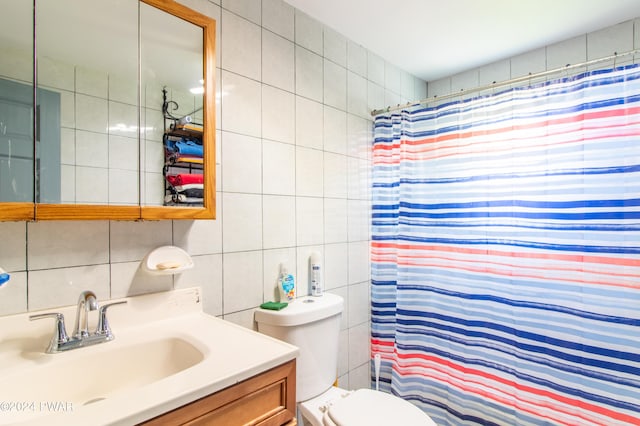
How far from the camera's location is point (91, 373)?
0.96 meters

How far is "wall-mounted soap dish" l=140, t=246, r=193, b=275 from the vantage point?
3.79 ft

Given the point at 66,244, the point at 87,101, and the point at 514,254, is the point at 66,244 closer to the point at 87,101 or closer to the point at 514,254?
the point at 87,101

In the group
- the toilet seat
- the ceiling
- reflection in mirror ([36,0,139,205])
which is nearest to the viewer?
reflection in mirror ([36,0,139,205])

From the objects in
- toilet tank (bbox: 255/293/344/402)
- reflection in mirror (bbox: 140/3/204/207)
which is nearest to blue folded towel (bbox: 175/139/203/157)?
reflection in mirror (bbox: 140/3/204/207)

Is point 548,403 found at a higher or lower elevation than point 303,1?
lower

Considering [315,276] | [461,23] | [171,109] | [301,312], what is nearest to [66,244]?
[171,109]

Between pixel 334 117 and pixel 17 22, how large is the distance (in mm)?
1352

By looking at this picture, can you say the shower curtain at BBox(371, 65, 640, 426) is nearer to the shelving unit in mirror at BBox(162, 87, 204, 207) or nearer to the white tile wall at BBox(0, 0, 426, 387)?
the white tile wall at BBox(0, 0, 426, 387)

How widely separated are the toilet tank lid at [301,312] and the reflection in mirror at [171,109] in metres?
0.56

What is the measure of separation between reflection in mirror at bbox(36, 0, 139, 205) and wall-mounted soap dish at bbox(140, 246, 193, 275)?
21 cm

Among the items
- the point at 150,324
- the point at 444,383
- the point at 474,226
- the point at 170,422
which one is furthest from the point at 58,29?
the point at 444,383

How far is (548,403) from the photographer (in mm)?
1623

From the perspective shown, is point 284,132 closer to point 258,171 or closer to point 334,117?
point 258,171

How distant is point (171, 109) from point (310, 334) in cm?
104
